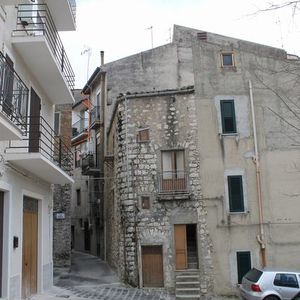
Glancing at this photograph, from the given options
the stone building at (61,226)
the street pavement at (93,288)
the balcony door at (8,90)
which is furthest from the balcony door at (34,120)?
the stone building at (61,226)

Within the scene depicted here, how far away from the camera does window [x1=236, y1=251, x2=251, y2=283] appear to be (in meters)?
18.5

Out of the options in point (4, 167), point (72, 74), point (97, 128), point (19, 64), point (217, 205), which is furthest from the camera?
point (97, 128)

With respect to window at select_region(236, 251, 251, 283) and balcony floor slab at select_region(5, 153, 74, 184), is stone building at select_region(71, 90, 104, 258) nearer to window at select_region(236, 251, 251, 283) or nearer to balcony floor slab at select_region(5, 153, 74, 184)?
window at select_region(236, 251, 251, 283)

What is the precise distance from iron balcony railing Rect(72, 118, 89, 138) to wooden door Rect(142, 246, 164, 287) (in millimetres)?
15766

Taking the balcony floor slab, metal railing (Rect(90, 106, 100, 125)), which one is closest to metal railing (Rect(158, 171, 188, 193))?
the balcony floor slab

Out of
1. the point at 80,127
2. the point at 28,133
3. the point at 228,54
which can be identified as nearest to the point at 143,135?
the point at 228,54

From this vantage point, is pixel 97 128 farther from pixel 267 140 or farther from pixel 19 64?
pixel 19 64

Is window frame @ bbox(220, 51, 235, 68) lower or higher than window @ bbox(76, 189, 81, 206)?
higher

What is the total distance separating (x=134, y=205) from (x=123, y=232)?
4.30 feet

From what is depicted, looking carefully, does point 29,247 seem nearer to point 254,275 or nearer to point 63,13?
point 254,275

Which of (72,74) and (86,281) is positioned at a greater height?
(72,74)

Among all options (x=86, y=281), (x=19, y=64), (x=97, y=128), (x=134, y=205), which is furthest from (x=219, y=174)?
(x=97, y=128)

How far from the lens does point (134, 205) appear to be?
19234 millimetres

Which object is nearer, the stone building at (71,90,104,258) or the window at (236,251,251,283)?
the window at (236,251,251,283)
